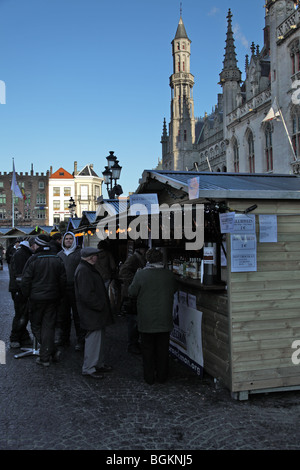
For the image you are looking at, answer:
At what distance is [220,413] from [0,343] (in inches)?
199

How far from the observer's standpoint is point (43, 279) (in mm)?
6188

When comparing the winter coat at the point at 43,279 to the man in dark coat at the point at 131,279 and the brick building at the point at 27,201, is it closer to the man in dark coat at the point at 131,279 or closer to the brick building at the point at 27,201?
the man in dark coat at the point at 131,279

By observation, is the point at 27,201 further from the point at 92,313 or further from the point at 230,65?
the point at 92,313

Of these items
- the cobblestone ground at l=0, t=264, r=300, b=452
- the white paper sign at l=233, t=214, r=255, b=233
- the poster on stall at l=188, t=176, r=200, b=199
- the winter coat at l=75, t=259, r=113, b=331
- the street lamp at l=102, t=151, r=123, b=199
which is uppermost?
the street lamp at l=102, t=151, r=123, b=199

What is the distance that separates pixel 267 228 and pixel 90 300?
2.66m

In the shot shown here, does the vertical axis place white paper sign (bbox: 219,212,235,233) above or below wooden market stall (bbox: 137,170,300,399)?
above

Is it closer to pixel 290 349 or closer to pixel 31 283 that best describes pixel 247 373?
pixel 290 349

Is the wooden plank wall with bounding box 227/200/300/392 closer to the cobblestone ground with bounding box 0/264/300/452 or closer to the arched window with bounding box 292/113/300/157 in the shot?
the cobblestone ground with bounding box 0/264/300/452

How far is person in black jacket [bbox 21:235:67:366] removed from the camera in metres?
6.16

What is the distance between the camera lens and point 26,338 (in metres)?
7.77

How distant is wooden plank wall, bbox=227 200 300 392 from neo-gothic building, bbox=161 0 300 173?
16121 mm

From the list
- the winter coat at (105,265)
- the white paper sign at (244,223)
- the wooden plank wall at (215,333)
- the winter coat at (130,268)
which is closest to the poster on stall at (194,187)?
the white paper sign at (244,223)

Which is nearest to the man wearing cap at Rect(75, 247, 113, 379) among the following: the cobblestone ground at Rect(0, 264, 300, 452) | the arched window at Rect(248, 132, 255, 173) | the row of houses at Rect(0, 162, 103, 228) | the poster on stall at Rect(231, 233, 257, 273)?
the cobblestone ground at Rect(0, 264, 300, 452)

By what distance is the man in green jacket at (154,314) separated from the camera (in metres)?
5.32
